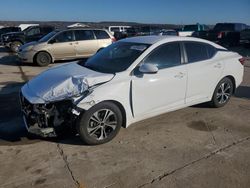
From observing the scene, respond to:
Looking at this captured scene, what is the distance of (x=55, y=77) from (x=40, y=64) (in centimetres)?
886

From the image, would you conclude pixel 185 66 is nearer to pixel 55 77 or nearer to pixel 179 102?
pixel 179 102

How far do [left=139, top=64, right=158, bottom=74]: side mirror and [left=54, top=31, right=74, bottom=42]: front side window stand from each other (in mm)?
9616

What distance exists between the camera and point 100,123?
4609mm

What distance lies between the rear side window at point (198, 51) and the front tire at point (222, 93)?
666 mm

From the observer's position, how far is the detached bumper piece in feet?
14.5

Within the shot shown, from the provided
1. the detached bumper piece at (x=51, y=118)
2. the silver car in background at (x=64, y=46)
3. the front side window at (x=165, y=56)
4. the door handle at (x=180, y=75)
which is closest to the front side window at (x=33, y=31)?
the silver car in background at (x=64, y=46)

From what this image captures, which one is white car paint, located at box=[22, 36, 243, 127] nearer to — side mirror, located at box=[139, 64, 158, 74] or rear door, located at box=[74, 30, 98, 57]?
side mirror, located at box=[139, 64, 158, 74]

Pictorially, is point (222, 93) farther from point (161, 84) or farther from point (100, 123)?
point (100, 123)

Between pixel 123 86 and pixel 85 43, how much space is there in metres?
9.88

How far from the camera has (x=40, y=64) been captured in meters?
13.4

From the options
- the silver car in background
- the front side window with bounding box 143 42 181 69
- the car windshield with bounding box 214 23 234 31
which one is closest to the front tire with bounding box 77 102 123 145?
the front side window with bounding box 143 42 181 69

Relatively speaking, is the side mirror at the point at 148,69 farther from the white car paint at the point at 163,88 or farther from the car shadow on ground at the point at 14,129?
the car shadow on ground at the point at 14,129

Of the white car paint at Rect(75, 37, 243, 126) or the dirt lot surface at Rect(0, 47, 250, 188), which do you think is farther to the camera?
the white car paint at Rect(75, 37, 243, 126)

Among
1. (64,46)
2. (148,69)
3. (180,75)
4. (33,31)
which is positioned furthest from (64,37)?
(33,31)
